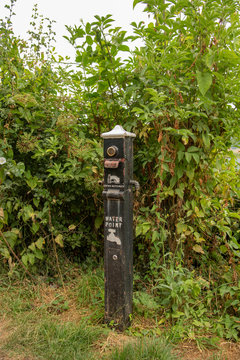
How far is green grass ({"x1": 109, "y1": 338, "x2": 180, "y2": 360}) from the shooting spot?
7.38 feet

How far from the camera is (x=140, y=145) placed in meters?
3.42

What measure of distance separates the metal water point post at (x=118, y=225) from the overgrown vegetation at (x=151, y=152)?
0.75 feet

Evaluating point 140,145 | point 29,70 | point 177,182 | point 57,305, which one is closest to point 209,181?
point 177,182

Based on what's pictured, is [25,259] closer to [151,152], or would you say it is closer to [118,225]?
[118,225]

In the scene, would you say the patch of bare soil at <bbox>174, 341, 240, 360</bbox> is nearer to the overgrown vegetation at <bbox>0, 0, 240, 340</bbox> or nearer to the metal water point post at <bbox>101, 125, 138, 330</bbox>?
the overgrown vegetation at <bbox>0, 0, 240, 340</bbox>

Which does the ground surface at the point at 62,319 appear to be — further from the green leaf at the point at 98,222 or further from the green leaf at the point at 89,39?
the green leaf at the point at 89,39

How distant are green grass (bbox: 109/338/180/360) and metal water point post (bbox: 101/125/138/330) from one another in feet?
1.03

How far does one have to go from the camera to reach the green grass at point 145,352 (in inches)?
88.5

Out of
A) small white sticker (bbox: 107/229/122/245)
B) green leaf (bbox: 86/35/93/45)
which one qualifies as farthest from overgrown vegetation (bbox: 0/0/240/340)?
small white sticker (bbox: 107/229/122/245)

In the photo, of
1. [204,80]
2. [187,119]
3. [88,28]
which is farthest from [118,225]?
[88,28]

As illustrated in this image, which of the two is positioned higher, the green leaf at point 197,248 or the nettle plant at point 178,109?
the nettle plant at point 178,109

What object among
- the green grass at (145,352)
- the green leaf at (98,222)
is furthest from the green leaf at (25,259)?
the green grass at (145,352)

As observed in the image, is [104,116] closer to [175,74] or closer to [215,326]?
[175,74]

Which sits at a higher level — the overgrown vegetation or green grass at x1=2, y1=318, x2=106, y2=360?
the overgrown vegetation
